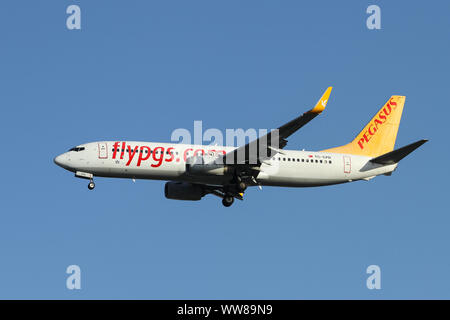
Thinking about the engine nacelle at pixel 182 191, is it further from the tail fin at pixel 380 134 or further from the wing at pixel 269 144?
the tail fin at pixel 380 134

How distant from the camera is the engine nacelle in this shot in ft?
215

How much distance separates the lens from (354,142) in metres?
66.9

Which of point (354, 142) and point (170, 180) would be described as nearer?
point (170, 180)

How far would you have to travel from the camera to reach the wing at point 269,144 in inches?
1919

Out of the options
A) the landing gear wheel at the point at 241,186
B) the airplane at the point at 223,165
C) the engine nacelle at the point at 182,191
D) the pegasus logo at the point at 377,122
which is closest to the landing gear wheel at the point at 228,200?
the airplane at the point at 223,165

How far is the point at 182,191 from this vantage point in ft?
215

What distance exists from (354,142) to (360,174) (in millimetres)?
3348

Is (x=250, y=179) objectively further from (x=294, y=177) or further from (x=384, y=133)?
(x=384, y=133)

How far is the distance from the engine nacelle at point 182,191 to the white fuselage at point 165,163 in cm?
405

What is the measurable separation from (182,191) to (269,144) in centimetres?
1153

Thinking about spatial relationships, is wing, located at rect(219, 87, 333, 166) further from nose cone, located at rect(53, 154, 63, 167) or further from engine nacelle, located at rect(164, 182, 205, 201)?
nose cone, located at rect(53, 154, 63, 167)

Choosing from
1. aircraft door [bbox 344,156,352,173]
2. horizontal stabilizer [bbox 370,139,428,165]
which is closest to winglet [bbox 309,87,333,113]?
horizontal stabilizer [bbox 370,139,428,165]

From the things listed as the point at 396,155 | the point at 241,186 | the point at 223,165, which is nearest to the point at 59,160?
the point at 223,165
